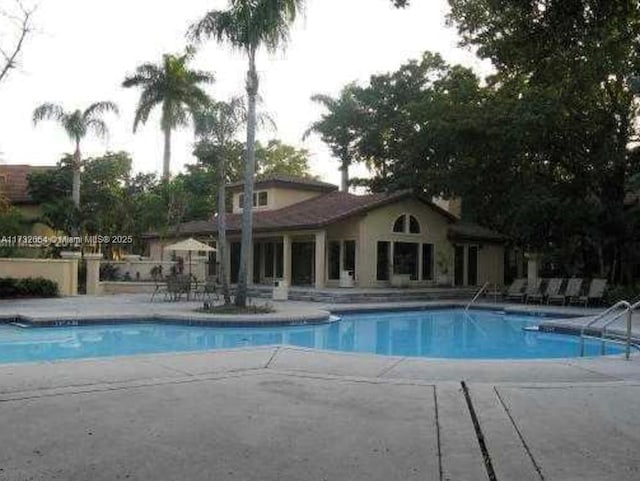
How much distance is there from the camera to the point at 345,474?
4.56 m

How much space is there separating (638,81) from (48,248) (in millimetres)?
27107

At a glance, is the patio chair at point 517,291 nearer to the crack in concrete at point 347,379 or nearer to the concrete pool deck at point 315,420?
the concrete pool deck at point 315,420

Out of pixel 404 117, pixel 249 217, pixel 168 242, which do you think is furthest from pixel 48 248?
pixel 404 117

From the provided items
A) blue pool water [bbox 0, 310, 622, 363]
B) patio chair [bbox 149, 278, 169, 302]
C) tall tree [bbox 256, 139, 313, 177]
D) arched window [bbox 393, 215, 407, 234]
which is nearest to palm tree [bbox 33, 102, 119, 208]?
patio chair [bbox 149, 278, 169, 302]

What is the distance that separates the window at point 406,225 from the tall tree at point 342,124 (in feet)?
34.7

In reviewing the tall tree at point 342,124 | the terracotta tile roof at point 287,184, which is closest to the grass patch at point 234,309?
the terracotta tile roof at point 287,184

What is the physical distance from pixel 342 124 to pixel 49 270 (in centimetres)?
1973

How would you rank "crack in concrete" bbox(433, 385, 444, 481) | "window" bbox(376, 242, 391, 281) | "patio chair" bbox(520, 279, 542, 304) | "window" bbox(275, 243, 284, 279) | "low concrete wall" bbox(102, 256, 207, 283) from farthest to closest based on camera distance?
"window" bbox(275, 243, 284, 279), "low concrete wall" bbox(102, 256, 207, 283), "window" bbox(376, 242, 391, 281), "patio chair" bbox(520, 279, 542, 304), "crack in concrete" bbox(433, 385, 444, 481)

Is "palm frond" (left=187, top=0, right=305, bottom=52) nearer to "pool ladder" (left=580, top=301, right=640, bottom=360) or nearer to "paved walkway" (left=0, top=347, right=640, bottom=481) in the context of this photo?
"pool ladder" (left=580, top=301, right=640, bottom=360)

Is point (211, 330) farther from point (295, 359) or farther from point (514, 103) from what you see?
point (514, 103)

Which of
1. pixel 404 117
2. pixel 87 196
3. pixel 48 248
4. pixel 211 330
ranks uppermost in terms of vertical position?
pixel 404 117

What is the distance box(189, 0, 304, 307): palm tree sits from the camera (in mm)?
17453

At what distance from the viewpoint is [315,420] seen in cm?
600

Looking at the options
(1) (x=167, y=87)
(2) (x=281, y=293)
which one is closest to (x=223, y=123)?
(2) (x=281, y=293)
